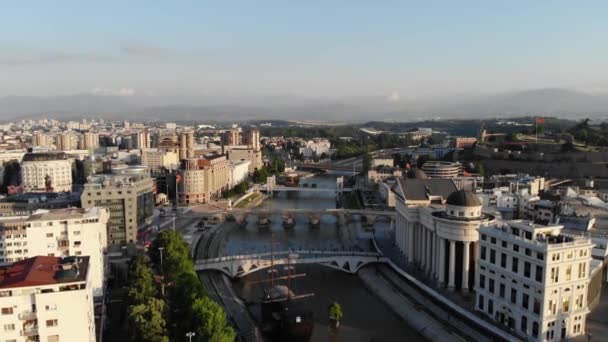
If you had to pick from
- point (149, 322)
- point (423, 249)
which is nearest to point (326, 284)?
point (423, 249)

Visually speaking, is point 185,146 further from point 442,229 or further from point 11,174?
point 442,229

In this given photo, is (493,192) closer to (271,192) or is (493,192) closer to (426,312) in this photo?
(426,312)

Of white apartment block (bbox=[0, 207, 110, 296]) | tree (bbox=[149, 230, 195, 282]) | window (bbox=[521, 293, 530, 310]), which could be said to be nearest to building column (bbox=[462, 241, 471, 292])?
window (bbox=[521, 293, 530, 310])

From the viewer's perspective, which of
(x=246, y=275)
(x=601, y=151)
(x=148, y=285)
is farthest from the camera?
(x=601, y=151)

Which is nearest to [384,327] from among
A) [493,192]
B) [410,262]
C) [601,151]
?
[410,262]

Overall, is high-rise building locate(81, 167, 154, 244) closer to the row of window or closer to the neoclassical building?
the neoclassical building

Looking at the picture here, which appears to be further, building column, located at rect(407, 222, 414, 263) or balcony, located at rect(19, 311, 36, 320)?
building column, located at rect(407, 222, 414, 263)
